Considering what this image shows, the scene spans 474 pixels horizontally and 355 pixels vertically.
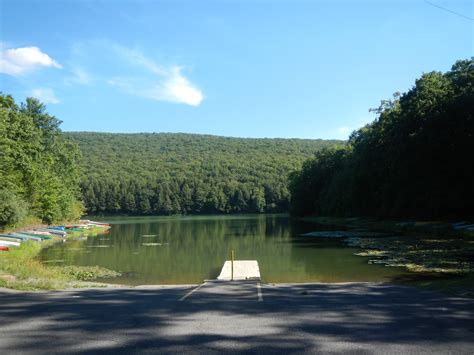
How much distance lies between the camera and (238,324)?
8.30m

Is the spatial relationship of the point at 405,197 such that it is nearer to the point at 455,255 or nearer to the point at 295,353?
the point at 455,255

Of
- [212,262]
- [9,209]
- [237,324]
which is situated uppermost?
[9,209]

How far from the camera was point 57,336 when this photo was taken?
7504 millimetres

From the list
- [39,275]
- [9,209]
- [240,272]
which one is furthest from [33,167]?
[240,272]

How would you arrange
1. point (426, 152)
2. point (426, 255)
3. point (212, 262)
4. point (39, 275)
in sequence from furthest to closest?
point (426, 152), point (212, 262), point (426, 255), point (39, 275)

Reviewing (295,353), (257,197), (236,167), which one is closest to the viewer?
(295,353)

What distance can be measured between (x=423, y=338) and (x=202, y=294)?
7147 millimetres

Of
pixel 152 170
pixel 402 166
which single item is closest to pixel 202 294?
pixel 402 166

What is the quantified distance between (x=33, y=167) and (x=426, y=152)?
4010 cm

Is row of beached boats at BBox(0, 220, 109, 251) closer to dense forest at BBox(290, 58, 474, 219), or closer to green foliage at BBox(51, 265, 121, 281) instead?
green foliage at BBox(51, 265, 121, 281)

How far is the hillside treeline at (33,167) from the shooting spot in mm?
40656

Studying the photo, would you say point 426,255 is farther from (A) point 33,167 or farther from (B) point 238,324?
(A) point 33,167

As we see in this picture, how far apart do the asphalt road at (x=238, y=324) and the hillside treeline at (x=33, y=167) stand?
31.0m

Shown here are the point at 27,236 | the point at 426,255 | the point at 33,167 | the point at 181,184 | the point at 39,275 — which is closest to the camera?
the point at 39,275
